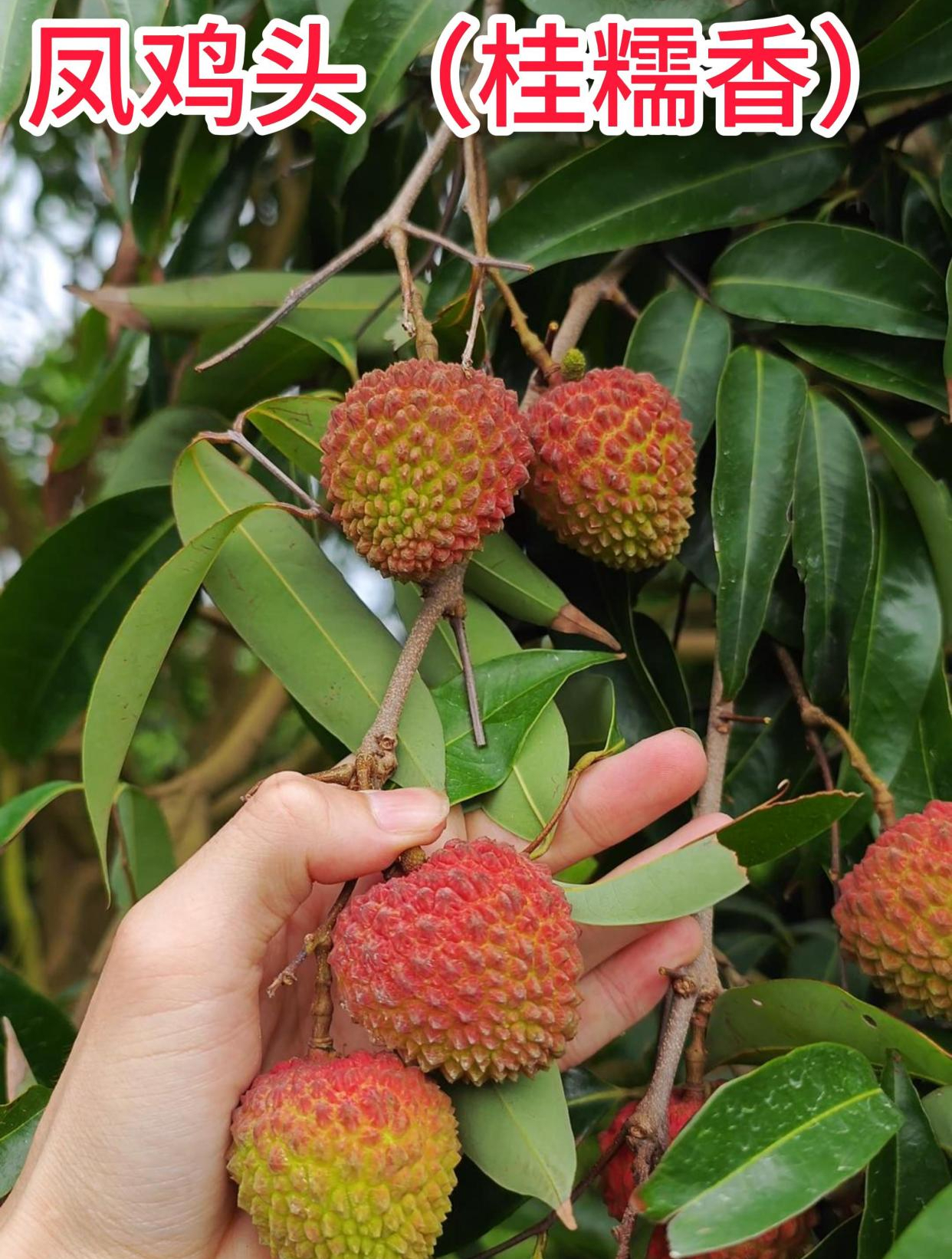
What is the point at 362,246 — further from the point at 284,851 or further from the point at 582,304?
the point at 284,851

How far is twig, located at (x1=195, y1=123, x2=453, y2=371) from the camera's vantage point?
71cm

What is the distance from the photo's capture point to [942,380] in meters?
0.83

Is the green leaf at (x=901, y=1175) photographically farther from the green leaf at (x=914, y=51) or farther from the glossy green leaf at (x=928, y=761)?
the green leaf at (x=914, y=51)

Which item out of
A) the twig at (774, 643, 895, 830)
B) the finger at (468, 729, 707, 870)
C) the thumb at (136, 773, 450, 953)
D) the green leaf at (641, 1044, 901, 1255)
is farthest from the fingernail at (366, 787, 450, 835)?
the twig at (774, 643, 895, 830)

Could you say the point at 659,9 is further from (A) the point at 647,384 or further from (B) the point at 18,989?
(B) the point at 18,989

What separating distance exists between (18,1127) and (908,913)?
64 centimetres

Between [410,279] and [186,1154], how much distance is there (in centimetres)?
58

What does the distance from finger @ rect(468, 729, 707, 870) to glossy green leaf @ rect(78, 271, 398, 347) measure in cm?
47

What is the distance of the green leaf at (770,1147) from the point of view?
51 cm

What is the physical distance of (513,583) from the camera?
29.9 inches

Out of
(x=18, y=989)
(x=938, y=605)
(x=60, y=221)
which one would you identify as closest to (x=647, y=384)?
(x=938, y=605)

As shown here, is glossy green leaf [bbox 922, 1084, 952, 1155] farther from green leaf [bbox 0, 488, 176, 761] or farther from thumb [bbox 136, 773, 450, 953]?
green leaf [bbox 0, 488, 176, 761]

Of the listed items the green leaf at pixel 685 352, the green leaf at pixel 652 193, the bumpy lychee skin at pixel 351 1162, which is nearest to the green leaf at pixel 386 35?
the green leaf at pixel 652 193

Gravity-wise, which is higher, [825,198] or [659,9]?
[659,9]
